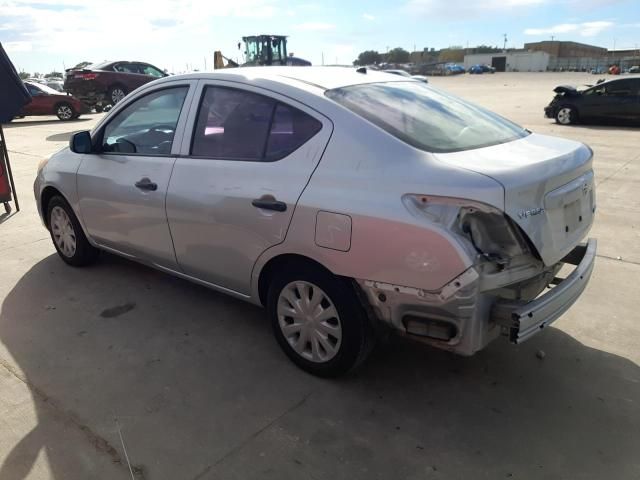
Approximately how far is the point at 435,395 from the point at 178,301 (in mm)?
2178

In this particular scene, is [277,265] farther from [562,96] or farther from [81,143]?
[562,96]

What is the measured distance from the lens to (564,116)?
1532 centimetres

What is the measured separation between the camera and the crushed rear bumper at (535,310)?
243cm

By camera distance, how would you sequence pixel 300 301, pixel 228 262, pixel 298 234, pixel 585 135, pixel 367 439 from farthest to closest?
pixel 585 135 → pixel 228 262 → pixel 300 301 → pixel 298 234 → pixel 367 439

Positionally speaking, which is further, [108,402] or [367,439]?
[108,402]

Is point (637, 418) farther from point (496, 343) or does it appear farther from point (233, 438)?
point (233, 438)

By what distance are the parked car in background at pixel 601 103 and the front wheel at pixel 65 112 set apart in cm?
1666

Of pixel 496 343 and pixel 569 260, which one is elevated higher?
pixel 569 260

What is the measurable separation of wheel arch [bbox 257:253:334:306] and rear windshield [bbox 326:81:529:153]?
2.65ft

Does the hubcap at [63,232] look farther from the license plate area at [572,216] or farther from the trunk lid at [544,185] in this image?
the license plate area at [572,216]

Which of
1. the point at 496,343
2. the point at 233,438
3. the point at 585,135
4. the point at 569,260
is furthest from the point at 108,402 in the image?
the point at 585,135

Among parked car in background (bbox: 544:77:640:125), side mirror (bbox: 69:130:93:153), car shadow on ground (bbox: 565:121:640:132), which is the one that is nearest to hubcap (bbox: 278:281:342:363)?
side mirror (bbox: 69:130:93:153)

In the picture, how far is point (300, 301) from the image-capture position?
2.98 m

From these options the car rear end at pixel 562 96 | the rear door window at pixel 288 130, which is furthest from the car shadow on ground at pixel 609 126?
the rear door window at pixel 288 130
